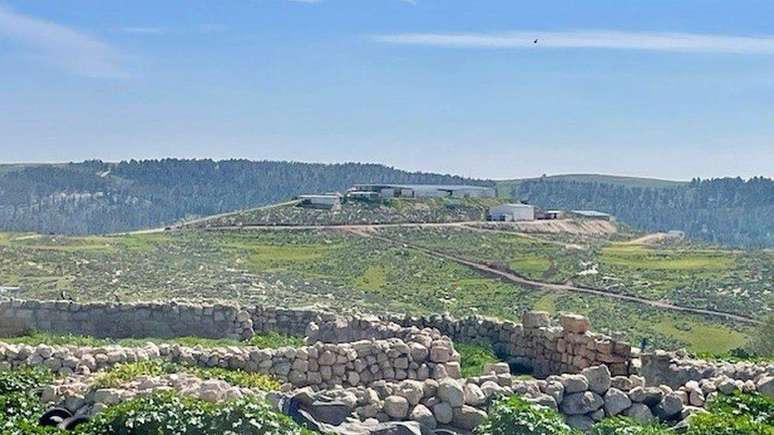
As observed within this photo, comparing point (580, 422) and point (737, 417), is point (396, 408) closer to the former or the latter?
point (580, 422)

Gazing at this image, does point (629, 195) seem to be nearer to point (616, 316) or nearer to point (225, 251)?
point (225, 251)

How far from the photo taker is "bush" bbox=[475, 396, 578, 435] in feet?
37.1

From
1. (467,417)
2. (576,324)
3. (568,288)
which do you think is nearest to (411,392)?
(467,417)

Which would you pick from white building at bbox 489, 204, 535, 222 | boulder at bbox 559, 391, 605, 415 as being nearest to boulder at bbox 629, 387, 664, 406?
boulder at bbox 559, 391, 605, 415

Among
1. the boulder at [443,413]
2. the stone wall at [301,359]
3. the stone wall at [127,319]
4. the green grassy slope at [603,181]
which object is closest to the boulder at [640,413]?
the boulder at [443,413]

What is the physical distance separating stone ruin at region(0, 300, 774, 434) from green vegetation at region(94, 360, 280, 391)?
0.28 metres

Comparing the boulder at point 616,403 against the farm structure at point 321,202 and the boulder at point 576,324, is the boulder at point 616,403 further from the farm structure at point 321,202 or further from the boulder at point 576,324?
the farm structure at point 321,202

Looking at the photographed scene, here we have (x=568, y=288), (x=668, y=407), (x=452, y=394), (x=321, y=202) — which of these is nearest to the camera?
(x=452, y=394)

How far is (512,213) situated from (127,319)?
7007 cm

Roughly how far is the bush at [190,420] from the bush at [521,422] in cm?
206

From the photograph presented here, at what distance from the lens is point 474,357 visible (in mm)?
20547

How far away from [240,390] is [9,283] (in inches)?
1150

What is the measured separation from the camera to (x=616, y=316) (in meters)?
39.6

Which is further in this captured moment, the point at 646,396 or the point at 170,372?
the point at 170,372
